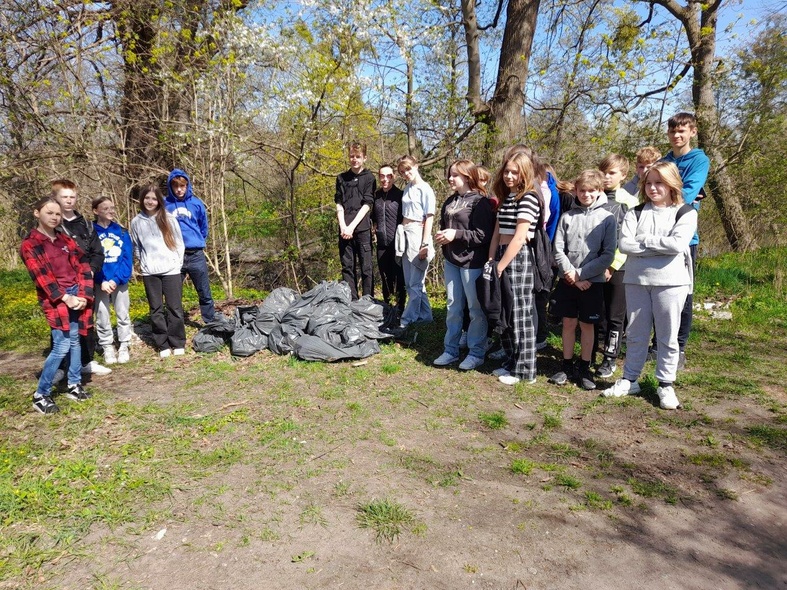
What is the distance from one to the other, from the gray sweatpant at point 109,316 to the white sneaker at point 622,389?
15.8 feet

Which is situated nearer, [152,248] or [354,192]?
[152,248]

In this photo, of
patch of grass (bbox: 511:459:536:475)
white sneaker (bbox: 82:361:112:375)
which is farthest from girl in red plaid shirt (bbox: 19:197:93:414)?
patch of grass (bbox: 511:459:536:475)

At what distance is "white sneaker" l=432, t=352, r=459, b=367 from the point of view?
4.96 m

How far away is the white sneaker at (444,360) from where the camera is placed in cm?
496

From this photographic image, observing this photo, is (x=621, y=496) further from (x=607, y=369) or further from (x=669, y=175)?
(x=669, y=175)

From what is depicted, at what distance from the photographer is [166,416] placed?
392 centimetres

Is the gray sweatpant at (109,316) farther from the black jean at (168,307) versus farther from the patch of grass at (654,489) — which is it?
the patch of grass at (654,489)

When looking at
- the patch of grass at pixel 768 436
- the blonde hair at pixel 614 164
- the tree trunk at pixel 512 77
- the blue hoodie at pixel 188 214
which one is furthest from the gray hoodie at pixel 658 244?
the blue hoodie at pixel 188 214

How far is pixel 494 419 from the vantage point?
12.4 ft

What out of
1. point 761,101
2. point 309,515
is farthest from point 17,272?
point 761,101

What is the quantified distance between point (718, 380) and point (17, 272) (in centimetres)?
1324

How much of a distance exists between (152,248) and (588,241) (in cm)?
433

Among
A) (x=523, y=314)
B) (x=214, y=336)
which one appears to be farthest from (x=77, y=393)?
(x=523, y=314)

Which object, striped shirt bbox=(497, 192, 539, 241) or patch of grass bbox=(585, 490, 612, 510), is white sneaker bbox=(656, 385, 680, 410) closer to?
patch of grass bbox=(585, 490, 612, 510)
